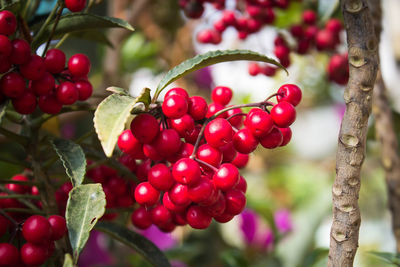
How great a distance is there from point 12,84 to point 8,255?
0.58ft

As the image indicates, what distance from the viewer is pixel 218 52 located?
0.41 meters

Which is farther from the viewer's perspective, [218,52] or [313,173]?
[313,173]

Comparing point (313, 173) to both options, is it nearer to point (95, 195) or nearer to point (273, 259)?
point (273, 259)

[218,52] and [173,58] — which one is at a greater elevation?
[173,58]

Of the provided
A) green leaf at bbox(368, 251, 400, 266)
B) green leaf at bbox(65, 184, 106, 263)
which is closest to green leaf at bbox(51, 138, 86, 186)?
green leaf at bbox(65, 184, 106, 263)

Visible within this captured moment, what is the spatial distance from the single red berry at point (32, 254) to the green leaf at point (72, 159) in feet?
0.28

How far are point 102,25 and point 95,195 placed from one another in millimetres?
229

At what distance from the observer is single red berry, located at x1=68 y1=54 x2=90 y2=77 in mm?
493

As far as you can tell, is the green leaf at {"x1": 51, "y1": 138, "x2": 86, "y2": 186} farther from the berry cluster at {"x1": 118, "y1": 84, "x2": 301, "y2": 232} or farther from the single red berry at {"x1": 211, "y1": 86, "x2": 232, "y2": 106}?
the single red berry at {"x1": 211, "y1": 86, "x2": 232, "y2": 106}

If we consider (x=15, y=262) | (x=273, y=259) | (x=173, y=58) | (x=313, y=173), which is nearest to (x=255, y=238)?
(x=273, y=259)

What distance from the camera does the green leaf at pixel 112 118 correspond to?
1.09 feet

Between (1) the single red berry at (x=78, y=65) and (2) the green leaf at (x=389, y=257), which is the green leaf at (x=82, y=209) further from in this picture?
(2) the green leaf at (x=389, y=257)

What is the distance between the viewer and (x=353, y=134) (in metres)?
0.40

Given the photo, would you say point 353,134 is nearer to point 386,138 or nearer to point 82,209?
point 82,209
